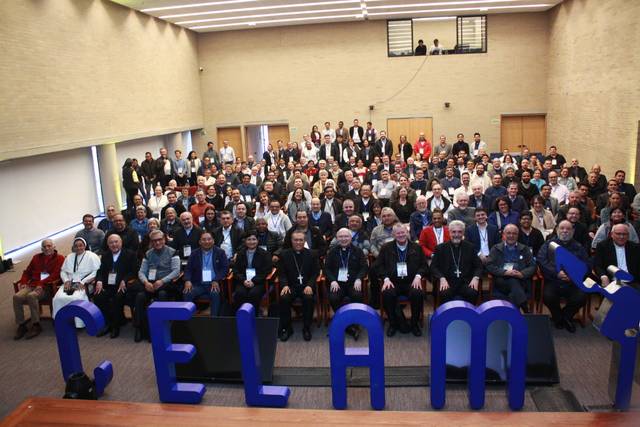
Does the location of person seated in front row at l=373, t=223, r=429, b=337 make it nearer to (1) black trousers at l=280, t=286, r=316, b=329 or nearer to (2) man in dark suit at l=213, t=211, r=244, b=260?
(1) black trousers at l=280, t=286, r=316, b=329

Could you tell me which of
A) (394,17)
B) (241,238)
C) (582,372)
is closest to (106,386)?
(241,238)

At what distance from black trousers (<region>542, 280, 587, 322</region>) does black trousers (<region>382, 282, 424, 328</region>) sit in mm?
1407

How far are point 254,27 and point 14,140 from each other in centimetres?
961

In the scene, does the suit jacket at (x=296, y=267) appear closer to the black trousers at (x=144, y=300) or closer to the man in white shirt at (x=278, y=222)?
the black trousers at (x=144, y=300)

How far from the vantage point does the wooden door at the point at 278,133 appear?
18375 mm

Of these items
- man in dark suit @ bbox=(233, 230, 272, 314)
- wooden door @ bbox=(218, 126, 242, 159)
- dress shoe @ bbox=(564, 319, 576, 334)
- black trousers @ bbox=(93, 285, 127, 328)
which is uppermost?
wooden door @ bbox=(218, 126, 242, 159)

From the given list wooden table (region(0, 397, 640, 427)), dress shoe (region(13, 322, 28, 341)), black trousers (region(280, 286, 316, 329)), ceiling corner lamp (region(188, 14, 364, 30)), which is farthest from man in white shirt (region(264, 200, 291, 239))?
ceiling corner lamp (region(188, 14, 364, 30))

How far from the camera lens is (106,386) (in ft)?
16.6

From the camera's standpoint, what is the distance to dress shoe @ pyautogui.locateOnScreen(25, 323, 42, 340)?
6.35m

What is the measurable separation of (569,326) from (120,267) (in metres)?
5.28

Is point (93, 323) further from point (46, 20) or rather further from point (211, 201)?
point (46, 20)

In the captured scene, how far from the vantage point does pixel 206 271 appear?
248 inches

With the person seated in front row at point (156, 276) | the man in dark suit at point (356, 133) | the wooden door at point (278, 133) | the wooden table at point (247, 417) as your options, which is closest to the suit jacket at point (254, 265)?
the person seated in front row at point (156, 276)

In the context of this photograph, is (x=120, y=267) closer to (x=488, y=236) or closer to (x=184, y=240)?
(x=184, y=240)
